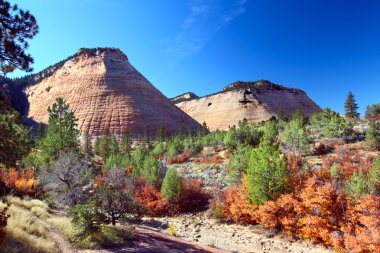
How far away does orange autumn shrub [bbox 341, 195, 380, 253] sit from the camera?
17120mm

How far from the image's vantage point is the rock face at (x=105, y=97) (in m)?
84.5

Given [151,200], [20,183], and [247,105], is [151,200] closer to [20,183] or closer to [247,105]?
[20,183]

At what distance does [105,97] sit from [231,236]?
76.5 metres

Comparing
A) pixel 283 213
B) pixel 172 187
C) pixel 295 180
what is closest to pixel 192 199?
pixel 172 187

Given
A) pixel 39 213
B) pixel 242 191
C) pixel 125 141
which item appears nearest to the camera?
pixel 39 213

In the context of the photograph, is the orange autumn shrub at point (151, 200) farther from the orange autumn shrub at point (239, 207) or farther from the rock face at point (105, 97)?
the rock face at point (105, 97)

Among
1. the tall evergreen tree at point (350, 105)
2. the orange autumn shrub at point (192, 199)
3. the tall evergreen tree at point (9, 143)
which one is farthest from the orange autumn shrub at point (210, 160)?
the tall evergreen tree at point (350, 105)

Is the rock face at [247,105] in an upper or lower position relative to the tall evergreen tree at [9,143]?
upper

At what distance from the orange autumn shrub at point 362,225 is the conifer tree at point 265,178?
5.84 m

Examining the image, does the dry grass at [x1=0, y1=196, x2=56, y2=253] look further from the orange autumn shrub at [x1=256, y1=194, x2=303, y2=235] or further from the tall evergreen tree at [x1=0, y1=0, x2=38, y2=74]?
the orange autumn shrub at [x1=256, y1=194, x2=303, y2=235]

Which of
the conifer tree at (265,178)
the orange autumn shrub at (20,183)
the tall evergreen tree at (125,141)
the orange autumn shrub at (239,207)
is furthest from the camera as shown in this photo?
the tall evergreen tree at (125,141)

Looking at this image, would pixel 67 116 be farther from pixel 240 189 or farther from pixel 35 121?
pixel 35 121

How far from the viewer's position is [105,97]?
300 ft

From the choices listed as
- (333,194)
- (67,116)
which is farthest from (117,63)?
(333,194)
